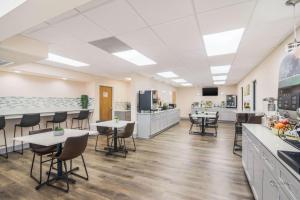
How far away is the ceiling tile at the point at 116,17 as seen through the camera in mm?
1812

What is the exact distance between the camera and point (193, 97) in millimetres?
11742

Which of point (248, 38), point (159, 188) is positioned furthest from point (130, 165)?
point (248, 38)

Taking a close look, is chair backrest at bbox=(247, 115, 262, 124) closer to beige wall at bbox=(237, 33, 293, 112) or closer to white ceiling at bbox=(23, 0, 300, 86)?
beige wall at bbox=(237, 33, 293, 112)

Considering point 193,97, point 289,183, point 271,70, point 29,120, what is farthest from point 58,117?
point 193,97

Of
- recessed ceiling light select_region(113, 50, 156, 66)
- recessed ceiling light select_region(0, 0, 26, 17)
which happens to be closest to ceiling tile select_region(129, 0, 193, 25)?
recessed ceiling light select_region(0, 0, 26, 17)

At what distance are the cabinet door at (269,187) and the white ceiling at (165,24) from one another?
1.85m

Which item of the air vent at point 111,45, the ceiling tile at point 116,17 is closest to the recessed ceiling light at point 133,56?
the air vent at point 111,45

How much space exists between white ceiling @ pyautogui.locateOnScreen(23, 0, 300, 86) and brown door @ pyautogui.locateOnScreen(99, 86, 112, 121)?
3.77 meters

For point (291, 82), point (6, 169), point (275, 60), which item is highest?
point (275, 60)

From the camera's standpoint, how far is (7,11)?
5.33 ft

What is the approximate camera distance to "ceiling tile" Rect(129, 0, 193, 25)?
173 cm

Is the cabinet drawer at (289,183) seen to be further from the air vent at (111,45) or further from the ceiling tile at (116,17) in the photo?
the air vent at (111,45)

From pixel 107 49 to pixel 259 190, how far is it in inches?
133

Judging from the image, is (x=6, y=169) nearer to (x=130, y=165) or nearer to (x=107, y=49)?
(x=130, y=165)
